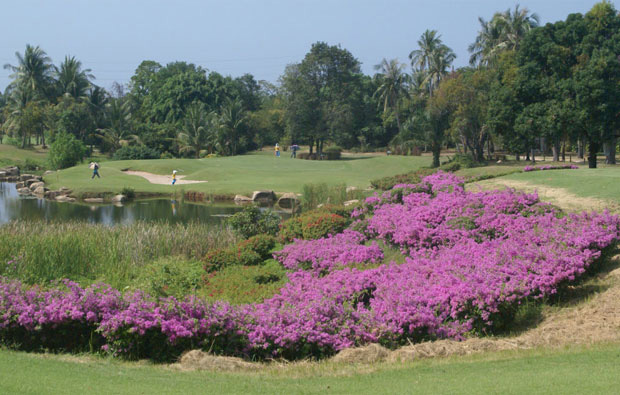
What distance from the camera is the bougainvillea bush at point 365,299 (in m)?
8.45

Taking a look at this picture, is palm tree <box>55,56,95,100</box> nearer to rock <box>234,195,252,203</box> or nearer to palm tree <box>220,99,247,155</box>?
palm tree <box>220,99,247,155</box>

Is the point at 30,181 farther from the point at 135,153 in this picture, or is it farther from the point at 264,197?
the point at 264,197

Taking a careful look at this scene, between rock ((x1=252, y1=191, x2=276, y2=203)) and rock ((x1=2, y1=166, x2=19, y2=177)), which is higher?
rock ((x1=2, y1=166, x2=19, y2=177))

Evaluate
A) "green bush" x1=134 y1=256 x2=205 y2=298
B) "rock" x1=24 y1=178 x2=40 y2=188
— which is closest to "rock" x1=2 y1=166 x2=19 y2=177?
"rock" x1=24 y1=178 x2=40 y2=188

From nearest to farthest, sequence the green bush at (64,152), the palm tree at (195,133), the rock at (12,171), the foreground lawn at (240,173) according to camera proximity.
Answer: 1. the foreground lawn at (240,173)
2. the green bush at (64,152)
3. the rock at (12,171)
4. the palm tree at (195,133)

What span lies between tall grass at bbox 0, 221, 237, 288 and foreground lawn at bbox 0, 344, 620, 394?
559 cm

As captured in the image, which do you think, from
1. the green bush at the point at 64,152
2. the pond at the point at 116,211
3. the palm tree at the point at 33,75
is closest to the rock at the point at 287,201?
the pond at the point at 116,211

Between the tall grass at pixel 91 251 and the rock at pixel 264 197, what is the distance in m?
17.9

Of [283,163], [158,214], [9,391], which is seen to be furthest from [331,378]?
[283,163]

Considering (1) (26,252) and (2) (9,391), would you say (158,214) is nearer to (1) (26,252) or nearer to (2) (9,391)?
(1) (26,252)

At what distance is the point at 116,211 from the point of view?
31938 mm

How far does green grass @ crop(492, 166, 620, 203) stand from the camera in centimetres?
1538

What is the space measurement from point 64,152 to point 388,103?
145 ft

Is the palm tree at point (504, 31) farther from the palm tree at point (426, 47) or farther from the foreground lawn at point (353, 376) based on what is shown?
the foreground lawn at point (353, 376)
